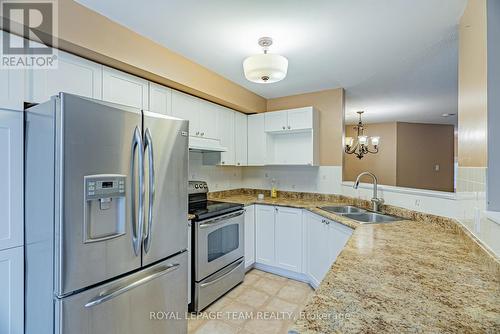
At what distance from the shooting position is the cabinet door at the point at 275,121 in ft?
11.3

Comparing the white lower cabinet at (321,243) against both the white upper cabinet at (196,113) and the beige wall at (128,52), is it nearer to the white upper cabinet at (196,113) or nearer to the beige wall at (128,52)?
the white upper cabinet at (196,113)

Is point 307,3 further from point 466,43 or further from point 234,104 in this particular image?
point 234,104

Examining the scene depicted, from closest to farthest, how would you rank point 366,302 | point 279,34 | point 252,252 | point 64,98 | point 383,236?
1. point 366,302
2. point 64,98
3. point 383,236
4. point 279,34
5. point 252,252

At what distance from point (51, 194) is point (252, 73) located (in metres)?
1.58

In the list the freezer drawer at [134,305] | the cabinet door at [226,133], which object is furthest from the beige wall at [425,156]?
the freezer drawer at [134,305]

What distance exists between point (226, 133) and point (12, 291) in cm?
250

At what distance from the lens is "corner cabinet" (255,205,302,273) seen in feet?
9.63

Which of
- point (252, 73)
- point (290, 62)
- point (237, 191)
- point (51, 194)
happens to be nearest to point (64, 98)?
point (51, 194)

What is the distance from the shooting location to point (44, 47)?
1.58 metres

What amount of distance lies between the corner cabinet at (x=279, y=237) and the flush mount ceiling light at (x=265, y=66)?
5.37ft

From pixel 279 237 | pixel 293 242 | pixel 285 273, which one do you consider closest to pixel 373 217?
pixel 293 242

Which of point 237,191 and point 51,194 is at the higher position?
point 51,194

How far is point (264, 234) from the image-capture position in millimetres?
3146

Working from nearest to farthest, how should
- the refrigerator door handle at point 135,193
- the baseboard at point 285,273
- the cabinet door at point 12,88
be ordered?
the cabinet door at point 12,88 < the refrigerator door handle at point 135,193 < the baseboard at point 285,273
